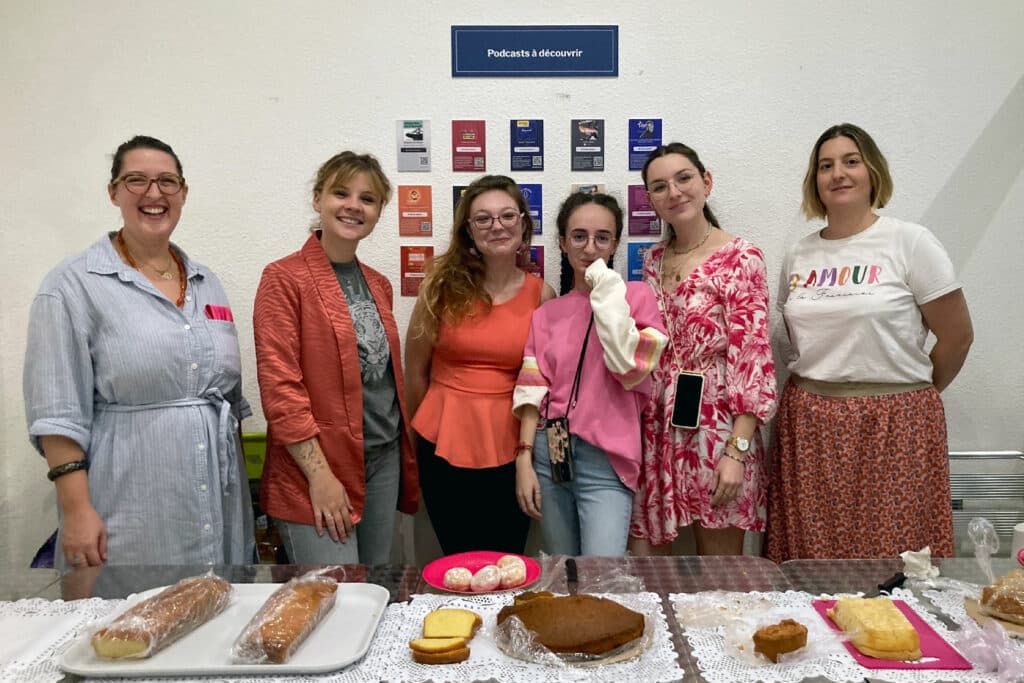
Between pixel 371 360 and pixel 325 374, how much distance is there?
15 cm

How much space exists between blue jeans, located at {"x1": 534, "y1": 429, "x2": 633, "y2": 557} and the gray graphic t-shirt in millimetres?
471

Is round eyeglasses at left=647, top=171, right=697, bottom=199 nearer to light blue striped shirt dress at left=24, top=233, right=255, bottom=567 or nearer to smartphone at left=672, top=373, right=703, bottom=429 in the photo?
smartphone at left=672, top=373, right=703, bottom=429

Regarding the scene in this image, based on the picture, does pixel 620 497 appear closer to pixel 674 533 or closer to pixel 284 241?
pixel 674 533

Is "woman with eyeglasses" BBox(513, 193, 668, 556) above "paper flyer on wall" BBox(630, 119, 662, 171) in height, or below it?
below

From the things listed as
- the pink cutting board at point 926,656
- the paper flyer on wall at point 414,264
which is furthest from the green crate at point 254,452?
the pink cutting board at point 926,656

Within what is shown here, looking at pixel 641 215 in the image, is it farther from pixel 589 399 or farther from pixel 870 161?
pixel 589 399

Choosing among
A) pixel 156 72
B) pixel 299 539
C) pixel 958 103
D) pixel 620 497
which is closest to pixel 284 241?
pixel 156 72

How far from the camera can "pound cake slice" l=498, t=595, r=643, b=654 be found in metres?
1.18

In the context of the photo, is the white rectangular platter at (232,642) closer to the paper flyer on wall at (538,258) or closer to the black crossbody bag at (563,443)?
the black crossbody bag at (563,443)

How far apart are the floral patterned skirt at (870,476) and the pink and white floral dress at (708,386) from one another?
0.61 feet

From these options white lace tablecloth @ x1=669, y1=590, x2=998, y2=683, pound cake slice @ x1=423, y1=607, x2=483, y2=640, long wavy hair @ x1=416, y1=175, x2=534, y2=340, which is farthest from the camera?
long wavy hair @ x1=416, y1=175, x2=534, y2=340

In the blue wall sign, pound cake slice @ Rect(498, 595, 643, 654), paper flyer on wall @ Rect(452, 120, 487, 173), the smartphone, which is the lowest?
pound cake slice @ Rect(498, 595, 643, 654)

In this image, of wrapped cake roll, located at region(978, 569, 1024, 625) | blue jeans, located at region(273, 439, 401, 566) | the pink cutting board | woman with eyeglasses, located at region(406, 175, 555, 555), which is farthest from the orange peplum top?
wrapped cake roll, located at region(978, 569, 1024, 625)

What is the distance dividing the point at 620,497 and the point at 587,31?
1717mm
